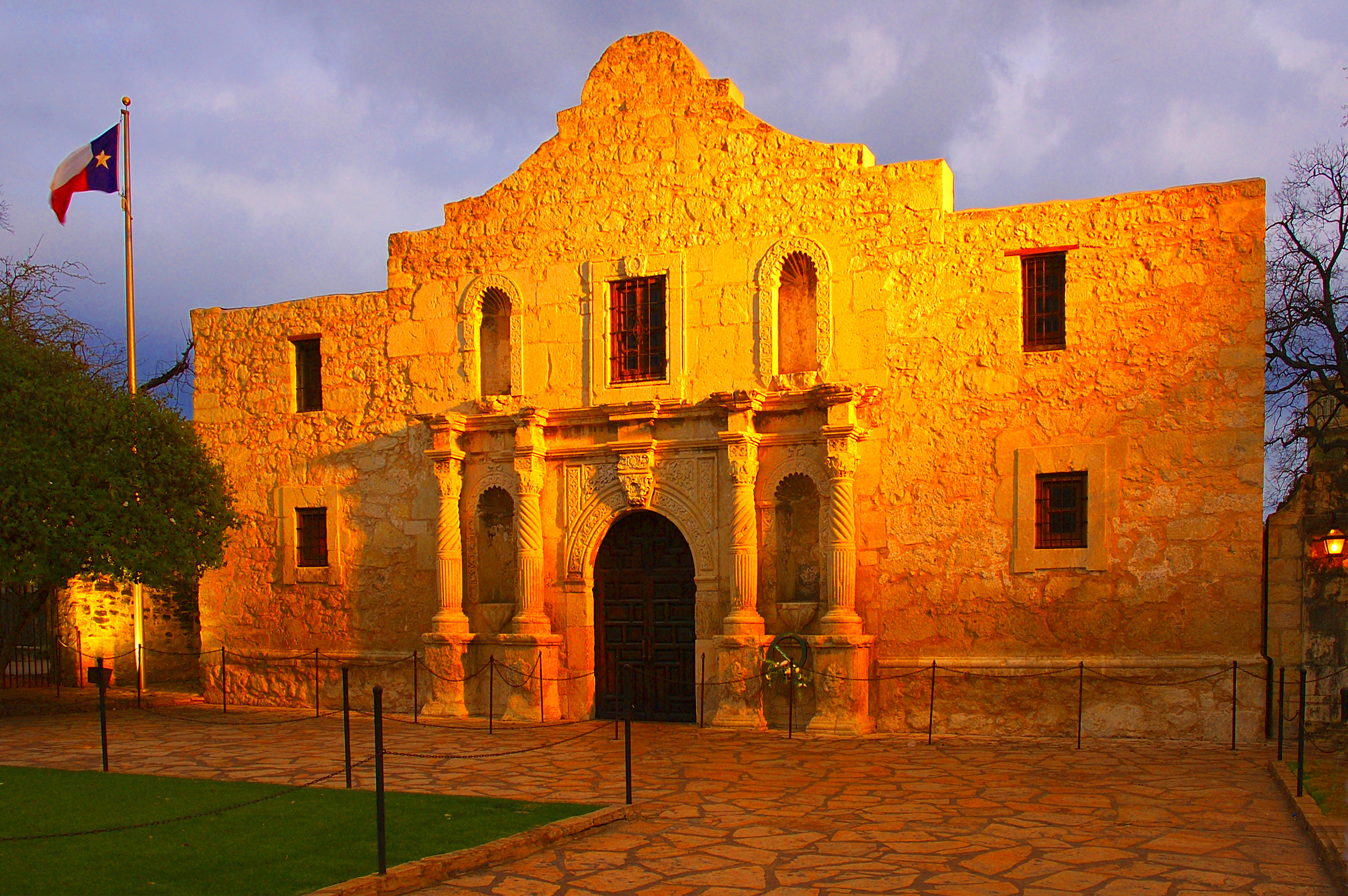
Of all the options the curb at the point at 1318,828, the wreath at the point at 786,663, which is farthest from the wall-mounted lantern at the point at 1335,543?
the wreath at the point at 786,663

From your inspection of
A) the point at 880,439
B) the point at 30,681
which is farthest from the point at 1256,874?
the point at 30,681

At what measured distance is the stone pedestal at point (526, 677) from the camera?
565 inches

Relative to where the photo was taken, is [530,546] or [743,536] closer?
[743,536]

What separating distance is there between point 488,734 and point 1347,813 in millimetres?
8741

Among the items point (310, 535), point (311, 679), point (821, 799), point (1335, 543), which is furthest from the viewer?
→ point (310, 535)

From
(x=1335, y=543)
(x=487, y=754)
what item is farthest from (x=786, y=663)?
(x=1335, y=543)

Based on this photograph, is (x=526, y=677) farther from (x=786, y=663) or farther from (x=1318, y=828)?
(x=1318, y=828)

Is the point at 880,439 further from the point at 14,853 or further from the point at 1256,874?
the point at 14,853

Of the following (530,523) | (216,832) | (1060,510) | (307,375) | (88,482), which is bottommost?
(216,832)

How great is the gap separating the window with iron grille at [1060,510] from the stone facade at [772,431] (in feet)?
0.48

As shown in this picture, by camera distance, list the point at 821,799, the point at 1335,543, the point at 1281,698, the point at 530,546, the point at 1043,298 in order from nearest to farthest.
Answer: the point at 821,799, the point at 1281,698, the point at 1335,543, the point at 1043,298, the point at 530,546

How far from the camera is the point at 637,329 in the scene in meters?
14.9

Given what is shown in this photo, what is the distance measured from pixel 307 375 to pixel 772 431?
7542 mm

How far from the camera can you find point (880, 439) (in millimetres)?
13383
